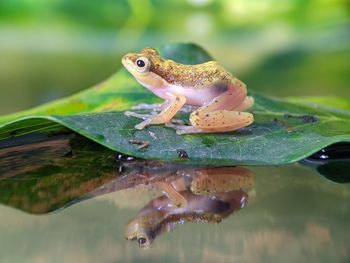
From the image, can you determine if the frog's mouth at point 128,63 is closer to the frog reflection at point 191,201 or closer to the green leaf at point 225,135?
the green leaf at point 225,135

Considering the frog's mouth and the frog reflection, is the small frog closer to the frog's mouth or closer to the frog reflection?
the frog's mouth

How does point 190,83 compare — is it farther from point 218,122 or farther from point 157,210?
point 157,210

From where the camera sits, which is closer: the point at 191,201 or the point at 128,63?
the point at 191,201

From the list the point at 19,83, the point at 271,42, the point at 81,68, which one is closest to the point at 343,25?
the point at 271,42

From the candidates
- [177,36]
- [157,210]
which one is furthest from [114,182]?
[177,36]

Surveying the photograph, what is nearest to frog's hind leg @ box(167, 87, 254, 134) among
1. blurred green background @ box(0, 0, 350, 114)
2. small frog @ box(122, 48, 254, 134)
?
small frog @ box(122, 48, 254, 134)

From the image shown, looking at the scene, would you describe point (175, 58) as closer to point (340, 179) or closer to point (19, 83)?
point (340, 179)
